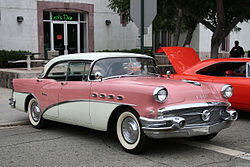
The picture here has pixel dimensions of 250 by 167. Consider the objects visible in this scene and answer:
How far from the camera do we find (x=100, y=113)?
18.7 feet

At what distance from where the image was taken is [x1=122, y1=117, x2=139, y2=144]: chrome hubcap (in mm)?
5266

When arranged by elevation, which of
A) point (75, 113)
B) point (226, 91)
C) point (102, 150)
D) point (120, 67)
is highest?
point (120, 67)

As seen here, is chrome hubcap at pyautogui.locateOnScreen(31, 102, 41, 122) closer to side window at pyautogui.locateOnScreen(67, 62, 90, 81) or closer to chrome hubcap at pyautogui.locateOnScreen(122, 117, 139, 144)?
side window at pyautogui.locateOnScreen(67, 62, 90, 81)

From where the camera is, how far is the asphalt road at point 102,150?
495 cm

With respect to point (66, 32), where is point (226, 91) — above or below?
below

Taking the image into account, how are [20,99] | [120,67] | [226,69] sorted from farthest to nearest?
[226,69] < [20,99] < [120,67]

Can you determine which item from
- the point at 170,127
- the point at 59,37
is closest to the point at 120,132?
the point at 170,127

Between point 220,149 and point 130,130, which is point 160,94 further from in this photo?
point 220,149

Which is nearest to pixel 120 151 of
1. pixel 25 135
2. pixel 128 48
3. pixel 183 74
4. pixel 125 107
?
pixel 125 107

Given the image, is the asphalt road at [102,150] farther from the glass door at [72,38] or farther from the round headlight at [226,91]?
the glass door at [72,38]

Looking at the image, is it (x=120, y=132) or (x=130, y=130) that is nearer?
(x=130, y=130)

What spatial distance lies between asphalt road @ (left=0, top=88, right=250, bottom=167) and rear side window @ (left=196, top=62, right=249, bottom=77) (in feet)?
4.56

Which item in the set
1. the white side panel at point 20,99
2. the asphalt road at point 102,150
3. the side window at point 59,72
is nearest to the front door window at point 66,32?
the white side panel at point 20,99

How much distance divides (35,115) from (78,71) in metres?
1.58
